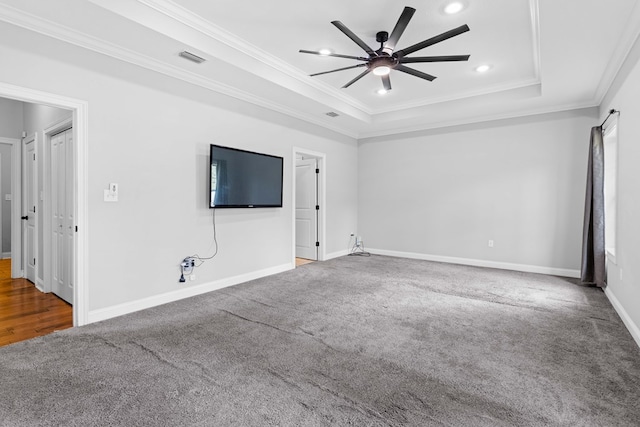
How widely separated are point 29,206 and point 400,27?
5315 millimetres

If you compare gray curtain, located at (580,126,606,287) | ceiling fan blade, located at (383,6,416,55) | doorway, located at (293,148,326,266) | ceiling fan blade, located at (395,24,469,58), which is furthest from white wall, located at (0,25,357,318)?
gray curtain, located at (580,126,606,287)

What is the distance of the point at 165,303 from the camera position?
364 cm

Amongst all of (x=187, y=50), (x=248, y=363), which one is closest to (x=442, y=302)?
(x=248, y=363)

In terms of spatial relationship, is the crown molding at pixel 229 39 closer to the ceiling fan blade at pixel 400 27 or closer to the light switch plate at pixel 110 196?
the ceiling fan blade at pixel 400 27

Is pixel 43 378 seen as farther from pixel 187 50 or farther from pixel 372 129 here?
pixel 372 129

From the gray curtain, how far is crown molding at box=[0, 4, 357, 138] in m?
4.37

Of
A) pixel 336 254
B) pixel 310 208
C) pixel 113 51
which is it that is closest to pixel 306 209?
pixel 310 208

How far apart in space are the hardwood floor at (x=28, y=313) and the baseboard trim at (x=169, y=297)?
0.92 feet

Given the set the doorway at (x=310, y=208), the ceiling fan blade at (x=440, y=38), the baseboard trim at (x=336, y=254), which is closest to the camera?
the ceiling fan blade at (x=440, y=38)

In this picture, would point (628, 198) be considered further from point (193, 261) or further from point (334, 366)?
point (193, 261)

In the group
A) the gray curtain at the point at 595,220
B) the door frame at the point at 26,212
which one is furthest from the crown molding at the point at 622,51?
the door frame at the point at 26,212

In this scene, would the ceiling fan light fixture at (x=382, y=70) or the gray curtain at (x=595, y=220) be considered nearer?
the ceiling fan light fixture at (x=382, y=70)

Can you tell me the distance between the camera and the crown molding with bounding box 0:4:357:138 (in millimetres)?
2598

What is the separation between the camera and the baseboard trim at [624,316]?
2.69 meters
